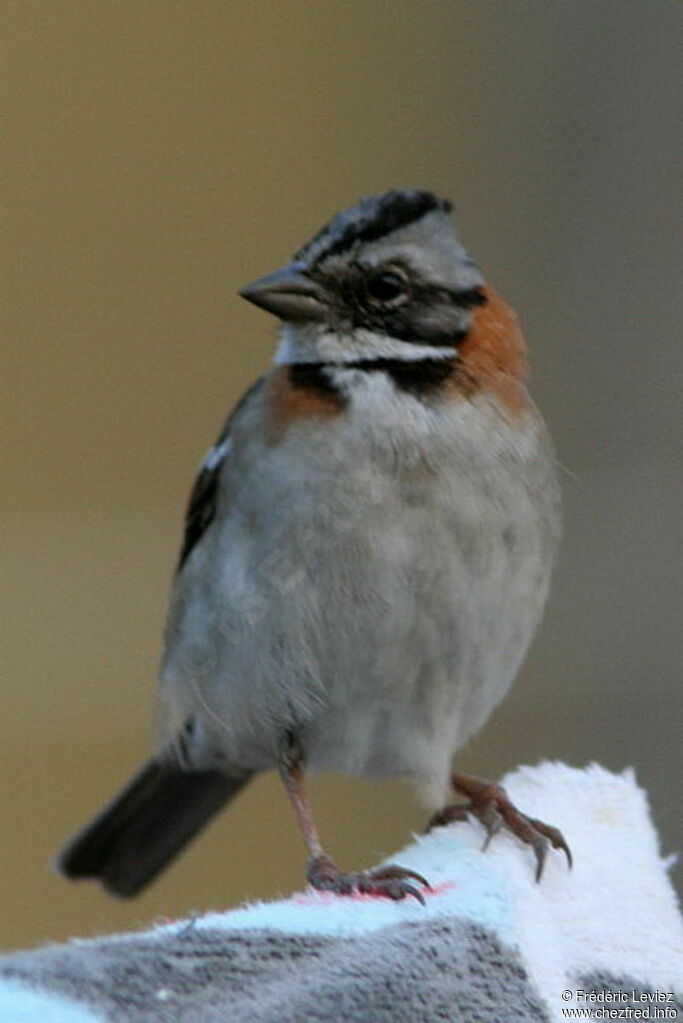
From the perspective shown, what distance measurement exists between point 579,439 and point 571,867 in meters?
2.77

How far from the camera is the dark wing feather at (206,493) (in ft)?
7.72

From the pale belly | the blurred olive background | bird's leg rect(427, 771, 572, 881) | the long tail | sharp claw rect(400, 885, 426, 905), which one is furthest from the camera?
the blurred olive background

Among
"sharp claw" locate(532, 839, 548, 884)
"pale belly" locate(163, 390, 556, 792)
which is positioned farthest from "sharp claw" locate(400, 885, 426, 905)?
"pale belly" locate(163, 390, 556, 792)

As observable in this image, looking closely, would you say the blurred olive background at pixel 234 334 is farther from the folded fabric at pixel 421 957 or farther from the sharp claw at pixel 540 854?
the folded fabric at pixel 421 957

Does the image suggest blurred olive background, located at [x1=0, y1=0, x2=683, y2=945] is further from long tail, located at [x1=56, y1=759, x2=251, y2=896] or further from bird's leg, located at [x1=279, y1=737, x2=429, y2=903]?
bird's leg, located at [x1=279, y1=737, x2=429, y2=903]

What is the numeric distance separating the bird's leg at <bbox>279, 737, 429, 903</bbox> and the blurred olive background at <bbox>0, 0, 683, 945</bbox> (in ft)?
5.52

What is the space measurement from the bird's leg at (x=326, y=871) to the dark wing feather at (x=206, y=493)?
317 mm

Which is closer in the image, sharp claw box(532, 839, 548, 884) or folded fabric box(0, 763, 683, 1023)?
folded fabric box(0, 763, 683, 1023)

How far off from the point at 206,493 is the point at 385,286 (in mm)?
420

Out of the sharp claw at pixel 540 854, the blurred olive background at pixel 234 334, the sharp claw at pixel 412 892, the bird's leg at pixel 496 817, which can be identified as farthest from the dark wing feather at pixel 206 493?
the blurred olive background at pixel 234 334

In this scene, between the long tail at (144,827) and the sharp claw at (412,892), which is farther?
the long tail at (144,827)

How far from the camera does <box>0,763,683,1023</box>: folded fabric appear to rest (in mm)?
1211

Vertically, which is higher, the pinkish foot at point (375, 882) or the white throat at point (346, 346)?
the white throat at point (346, 346)

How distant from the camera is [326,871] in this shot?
78.9 inches
